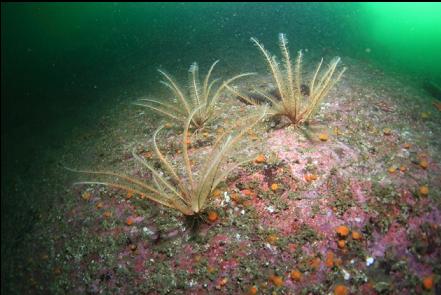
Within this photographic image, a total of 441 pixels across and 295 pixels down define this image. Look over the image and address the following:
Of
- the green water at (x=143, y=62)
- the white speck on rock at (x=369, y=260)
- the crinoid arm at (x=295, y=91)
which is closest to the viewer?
the white speck on rock at (x=369, y=260)

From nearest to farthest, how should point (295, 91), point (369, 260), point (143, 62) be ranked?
point (369, 260)
point (295, 91)
point (143, 62)

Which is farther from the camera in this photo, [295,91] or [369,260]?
[295,91]

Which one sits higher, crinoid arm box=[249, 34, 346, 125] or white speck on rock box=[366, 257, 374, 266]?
crinoid arm box=[249, 34, 346, 125]

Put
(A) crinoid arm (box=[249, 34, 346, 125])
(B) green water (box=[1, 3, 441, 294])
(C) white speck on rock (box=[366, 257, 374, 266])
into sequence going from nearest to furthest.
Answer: (C) white speck on rock (box=[366, 257, 374, 266])
(A) crinoid arm (box=[249, 34, 346, 125])
(B) green water (box=[1, 3, 441, 294])

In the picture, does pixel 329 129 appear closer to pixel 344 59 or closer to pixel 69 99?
pixel 344 59

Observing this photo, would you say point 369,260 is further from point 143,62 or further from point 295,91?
point 143,62

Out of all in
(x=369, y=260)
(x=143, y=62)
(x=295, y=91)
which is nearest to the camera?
(x=369, y=260)

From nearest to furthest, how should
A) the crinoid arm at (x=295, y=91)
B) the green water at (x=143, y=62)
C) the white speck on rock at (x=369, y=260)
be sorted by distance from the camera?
the white speck on rock at (x=369, y=260)
the crinoid arm at (x=295, y=91)
the green water at (x=143, y=62)

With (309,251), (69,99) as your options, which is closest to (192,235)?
(309,251)

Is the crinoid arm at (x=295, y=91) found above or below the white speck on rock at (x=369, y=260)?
above

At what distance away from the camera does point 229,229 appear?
3412 mm

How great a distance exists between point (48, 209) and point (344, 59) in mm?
9821

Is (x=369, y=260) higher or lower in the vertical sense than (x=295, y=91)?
lower

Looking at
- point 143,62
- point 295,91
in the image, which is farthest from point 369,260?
point 143,62
